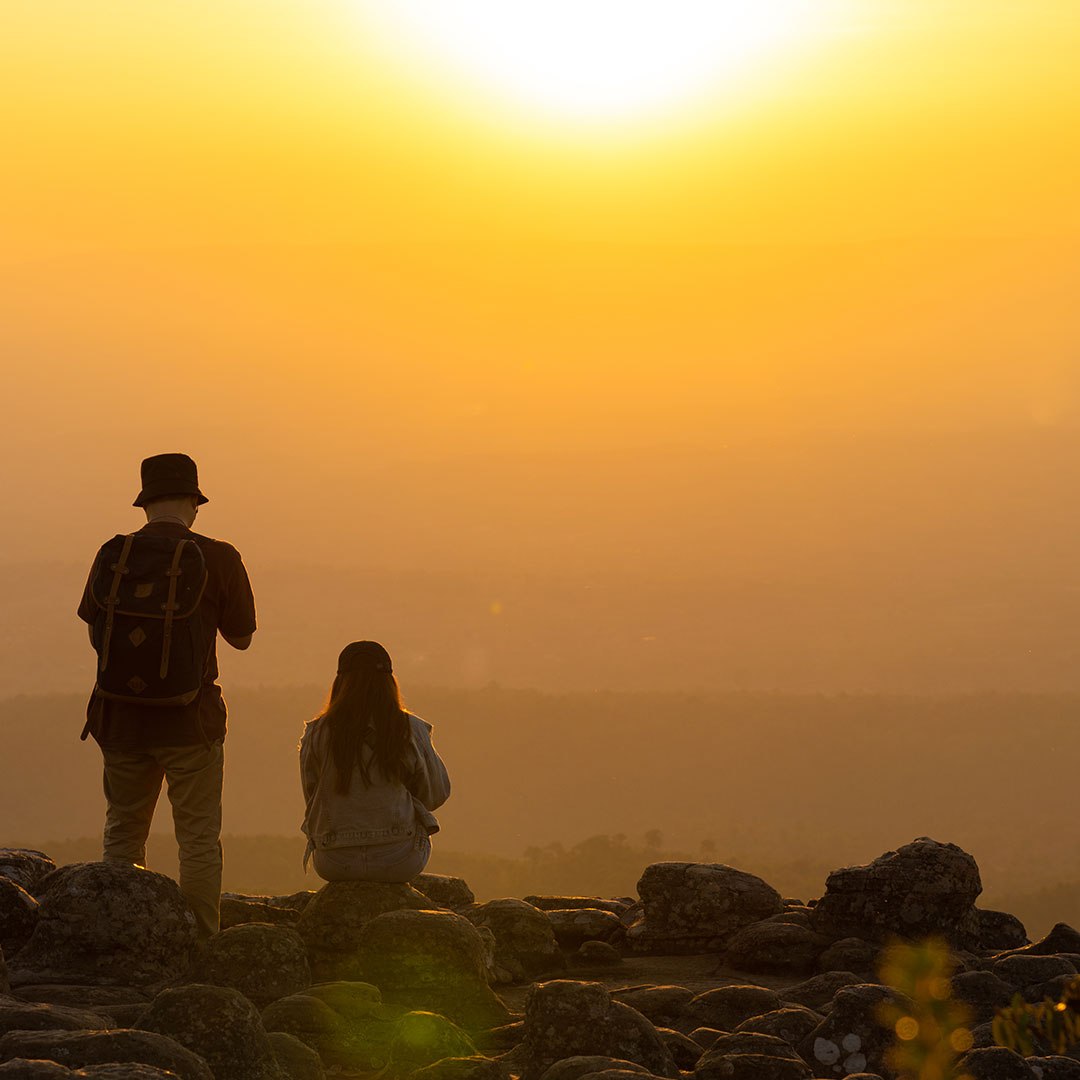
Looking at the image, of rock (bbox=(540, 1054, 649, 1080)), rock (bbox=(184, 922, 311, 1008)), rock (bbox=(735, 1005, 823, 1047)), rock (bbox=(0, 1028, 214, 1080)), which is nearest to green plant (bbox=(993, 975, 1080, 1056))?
rock (bbox=(540, 1054, 649, 1080))

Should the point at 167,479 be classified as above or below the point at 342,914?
above

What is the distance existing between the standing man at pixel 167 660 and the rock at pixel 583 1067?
10.1 ft

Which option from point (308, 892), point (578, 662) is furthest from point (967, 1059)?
point (578, 662)

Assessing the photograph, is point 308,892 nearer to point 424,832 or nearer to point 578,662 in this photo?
point 424,832

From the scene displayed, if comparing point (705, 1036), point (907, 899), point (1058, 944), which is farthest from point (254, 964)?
point (1058, 944)

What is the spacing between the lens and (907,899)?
12219 millimetres

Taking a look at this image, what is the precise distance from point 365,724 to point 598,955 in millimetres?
3389

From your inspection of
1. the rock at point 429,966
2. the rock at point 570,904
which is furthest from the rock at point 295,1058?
the rock at point 570,904

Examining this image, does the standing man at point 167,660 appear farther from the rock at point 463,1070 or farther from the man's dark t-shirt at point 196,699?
the rock at point 463,1070

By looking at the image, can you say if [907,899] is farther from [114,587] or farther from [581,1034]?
[114,587]

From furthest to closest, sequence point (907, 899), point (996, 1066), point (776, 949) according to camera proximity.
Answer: point (907, 899)
point (776, 949)
point (996, 1066)

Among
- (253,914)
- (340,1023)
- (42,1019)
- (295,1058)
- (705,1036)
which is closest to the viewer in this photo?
(42,1019)

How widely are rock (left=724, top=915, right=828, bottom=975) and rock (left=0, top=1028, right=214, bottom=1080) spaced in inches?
250

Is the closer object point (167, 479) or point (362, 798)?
point (167, 479)
